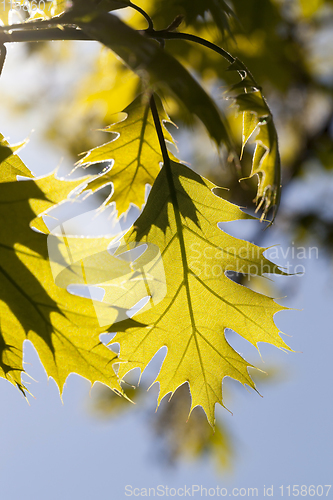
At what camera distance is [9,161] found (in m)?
0.59

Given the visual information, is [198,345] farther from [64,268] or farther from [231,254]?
[64,268]

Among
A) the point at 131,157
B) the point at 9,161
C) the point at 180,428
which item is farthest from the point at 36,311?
the point at 180,428

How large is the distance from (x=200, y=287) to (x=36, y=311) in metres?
0.32

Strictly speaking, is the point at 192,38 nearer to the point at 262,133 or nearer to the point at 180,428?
the point at 262,133

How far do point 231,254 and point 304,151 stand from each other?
212 centimetres

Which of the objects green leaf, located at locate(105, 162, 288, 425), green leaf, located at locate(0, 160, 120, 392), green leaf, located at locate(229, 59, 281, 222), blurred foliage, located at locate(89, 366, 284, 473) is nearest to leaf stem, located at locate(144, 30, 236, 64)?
green leaf, located at locate(229, 59, 281, 222)

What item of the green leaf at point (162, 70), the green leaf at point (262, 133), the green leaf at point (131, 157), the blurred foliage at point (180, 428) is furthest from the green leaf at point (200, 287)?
the blurred foliage at point (180, 428)

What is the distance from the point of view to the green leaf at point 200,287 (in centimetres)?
75

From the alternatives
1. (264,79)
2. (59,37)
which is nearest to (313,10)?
(264,79)

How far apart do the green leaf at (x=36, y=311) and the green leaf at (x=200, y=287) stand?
16 centimetres

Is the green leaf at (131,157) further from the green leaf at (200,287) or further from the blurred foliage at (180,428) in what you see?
the blurred foliage at (180,428)

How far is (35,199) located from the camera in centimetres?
56

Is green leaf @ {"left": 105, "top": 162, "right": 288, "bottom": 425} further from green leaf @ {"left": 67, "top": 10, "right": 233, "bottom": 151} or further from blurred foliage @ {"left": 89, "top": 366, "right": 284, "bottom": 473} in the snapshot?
blurred foliage @ {"left": 89, "top": 366, "right": 284, "bottom": 473}

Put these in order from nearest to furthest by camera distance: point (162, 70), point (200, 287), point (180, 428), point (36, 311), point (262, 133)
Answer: point (162, 70) < point (262, 133) < point (36, 311) < point (200, 287) < point (180, 428)
